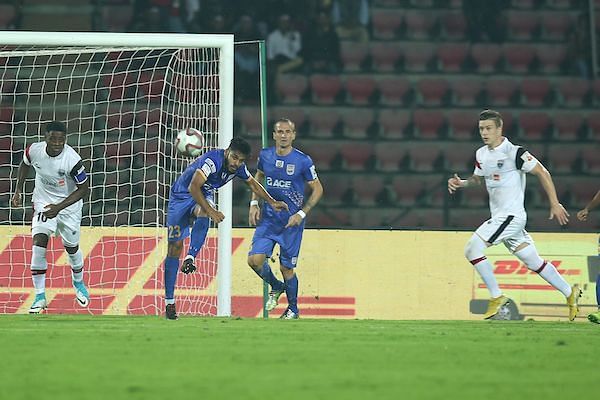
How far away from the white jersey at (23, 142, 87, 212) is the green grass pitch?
2.37 meters

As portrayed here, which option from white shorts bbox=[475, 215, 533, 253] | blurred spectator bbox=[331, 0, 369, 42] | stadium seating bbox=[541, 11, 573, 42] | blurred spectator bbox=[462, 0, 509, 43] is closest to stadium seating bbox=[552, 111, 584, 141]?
stadium seating bbox=[541, 11, 573, 42]

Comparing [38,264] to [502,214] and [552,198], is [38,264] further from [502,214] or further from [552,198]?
[552,198]

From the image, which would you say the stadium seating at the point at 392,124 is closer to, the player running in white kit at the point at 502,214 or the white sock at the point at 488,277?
the player running in white kit at the point at 502,214

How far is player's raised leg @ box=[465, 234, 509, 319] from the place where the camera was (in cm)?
1112

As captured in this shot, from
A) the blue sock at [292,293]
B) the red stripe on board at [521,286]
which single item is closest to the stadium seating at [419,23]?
the red stripe on board at [521,286]

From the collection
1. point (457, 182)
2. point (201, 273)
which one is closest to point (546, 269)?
point (457, 182)

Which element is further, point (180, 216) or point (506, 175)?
point (506, 175)

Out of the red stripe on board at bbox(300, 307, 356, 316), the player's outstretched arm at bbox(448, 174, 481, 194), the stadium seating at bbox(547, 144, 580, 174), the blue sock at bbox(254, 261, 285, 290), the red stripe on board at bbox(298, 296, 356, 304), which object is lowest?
the red stripe on board at bbox(300, 307, 356, 316)

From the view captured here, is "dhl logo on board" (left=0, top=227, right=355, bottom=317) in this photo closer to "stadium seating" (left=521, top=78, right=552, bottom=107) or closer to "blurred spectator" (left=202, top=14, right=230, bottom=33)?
"blurred spectator" (left=202, top=14, right=230, bottom=33)

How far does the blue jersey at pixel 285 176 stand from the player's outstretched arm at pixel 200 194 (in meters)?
1.90

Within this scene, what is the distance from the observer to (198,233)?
10695 millimetres

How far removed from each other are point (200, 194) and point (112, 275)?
12.3 feet

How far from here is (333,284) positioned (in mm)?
13703

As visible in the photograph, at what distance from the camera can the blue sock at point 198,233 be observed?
10633 millimetres
